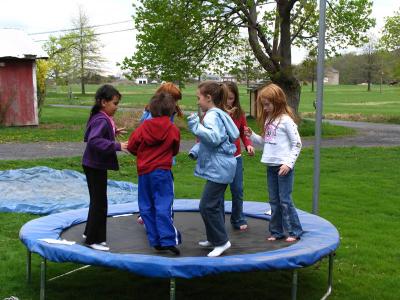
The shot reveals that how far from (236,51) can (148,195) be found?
15600mm

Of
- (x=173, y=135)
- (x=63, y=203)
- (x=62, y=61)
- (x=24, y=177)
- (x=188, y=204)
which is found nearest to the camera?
(x=173, y=135)

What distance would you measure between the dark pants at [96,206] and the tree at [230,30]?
42.4 ft

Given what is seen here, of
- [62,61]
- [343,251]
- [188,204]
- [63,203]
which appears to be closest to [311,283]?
[343,251]

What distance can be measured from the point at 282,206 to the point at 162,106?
1.26 meters

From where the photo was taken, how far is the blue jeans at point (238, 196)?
516 cm

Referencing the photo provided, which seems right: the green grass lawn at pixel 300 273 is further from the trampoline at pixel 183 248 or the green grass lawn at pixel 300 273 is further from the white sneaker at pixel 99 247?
the white sneaker at pixel 99 247

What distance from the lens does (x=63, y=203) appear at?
24.3ft

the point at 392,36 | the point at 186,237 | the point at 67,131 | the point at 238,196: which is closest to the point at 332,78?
the point at 392,36

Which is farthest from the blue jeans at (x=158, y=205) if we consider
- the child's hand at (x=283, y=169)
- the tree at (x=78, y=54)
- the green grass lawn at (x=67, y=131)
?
the tree at (x=78, y=54)

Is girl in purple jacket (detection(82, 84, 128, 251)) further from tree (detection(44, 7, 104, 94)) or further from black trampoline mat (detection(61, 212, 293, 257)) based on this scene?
tree (detection(44, 7, 104, 94))

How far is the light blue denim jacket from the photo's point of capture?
413cm

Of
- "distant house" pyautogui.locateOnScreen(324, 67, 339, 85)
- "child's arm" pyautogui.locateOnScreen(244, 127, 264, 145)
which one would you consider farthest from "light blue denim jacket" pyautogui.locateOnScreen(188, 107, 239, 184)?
"distant house" pyautogui.locateOnScreen(324, 67, 339, 85)

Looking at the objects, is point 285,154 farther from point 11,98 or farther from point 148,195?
point 11,98

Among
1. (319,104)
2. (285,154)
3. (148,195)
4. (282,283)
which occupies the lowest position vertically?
(282,283)
